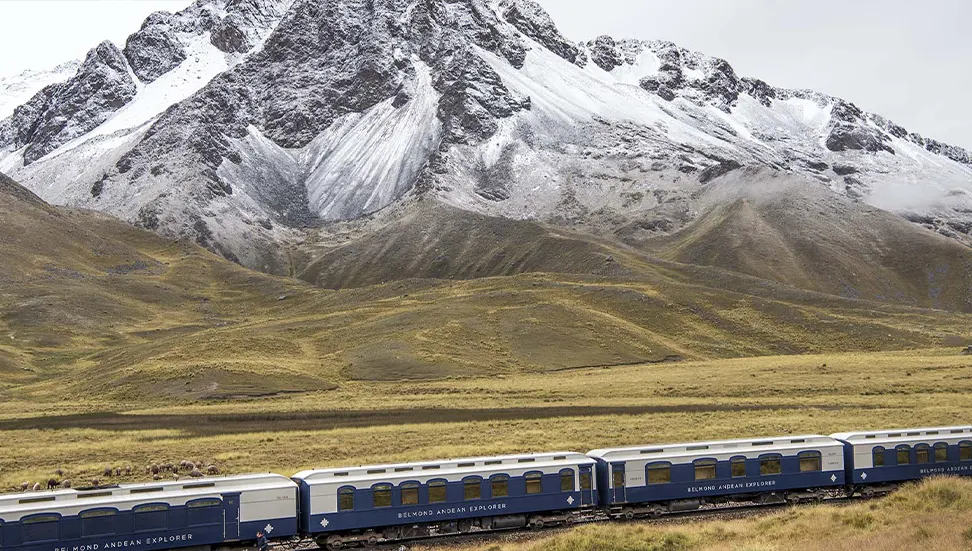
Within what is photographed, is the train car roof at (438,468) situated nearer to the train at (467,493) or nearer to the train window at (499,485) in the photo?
the train at (467,493)

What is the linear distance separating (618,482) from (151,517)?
19.9m

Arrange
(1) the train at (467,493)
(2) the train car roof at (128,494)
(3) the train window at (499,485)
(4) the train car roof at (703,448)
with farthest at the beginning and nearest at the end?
(4) the train car roof at (703,448)
(3) the train window at (499,485)
(1) the train at (467,493)
(2) the train car roof at (128,494)

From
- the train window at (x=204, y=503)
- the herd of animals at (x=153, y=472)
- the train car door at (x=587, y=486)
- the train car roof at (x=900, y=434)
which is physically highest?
the train car roof at (x=900, y=434)

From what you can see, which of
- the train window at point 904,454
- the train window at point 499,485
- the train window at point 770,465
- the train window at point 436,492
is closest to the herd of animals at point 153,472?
the train window at point 436,492

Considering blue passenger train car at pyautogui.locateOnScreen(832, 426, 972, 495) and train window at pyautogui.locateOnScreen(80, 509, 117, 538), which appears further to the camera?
blue passenger train car at pyautogui.locateOnScreen(832, 426, 972, 495)

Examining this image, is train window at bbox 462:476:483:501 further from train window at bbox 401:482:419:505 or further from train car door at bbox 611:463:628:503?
train car door at bbox 611:463:628:503

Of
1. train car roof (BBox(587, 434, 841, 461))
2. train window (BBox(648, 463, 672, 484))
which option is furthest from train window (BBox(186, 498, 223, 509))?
train window (BBox(648, 463, 672, 484))

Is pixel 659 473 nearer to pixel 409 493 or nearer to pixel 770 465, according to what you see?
pixel 770 465

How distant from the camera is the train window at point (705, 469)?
3997cm

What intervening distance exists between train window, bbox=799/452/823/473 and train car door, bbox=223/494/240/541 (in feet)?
86.6

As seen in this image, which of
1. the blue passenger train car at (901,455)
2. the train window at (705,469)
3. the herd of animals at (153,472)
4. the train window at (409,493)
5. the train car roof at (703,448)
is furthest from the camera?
the herd of animals at (153,472)

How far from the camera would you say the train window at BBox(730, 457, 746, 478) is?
40438mm

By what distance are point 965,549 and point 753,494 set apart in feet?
52.8

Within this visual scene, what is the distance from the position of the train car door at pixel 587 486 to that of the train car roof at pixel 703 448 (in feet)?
3.74
